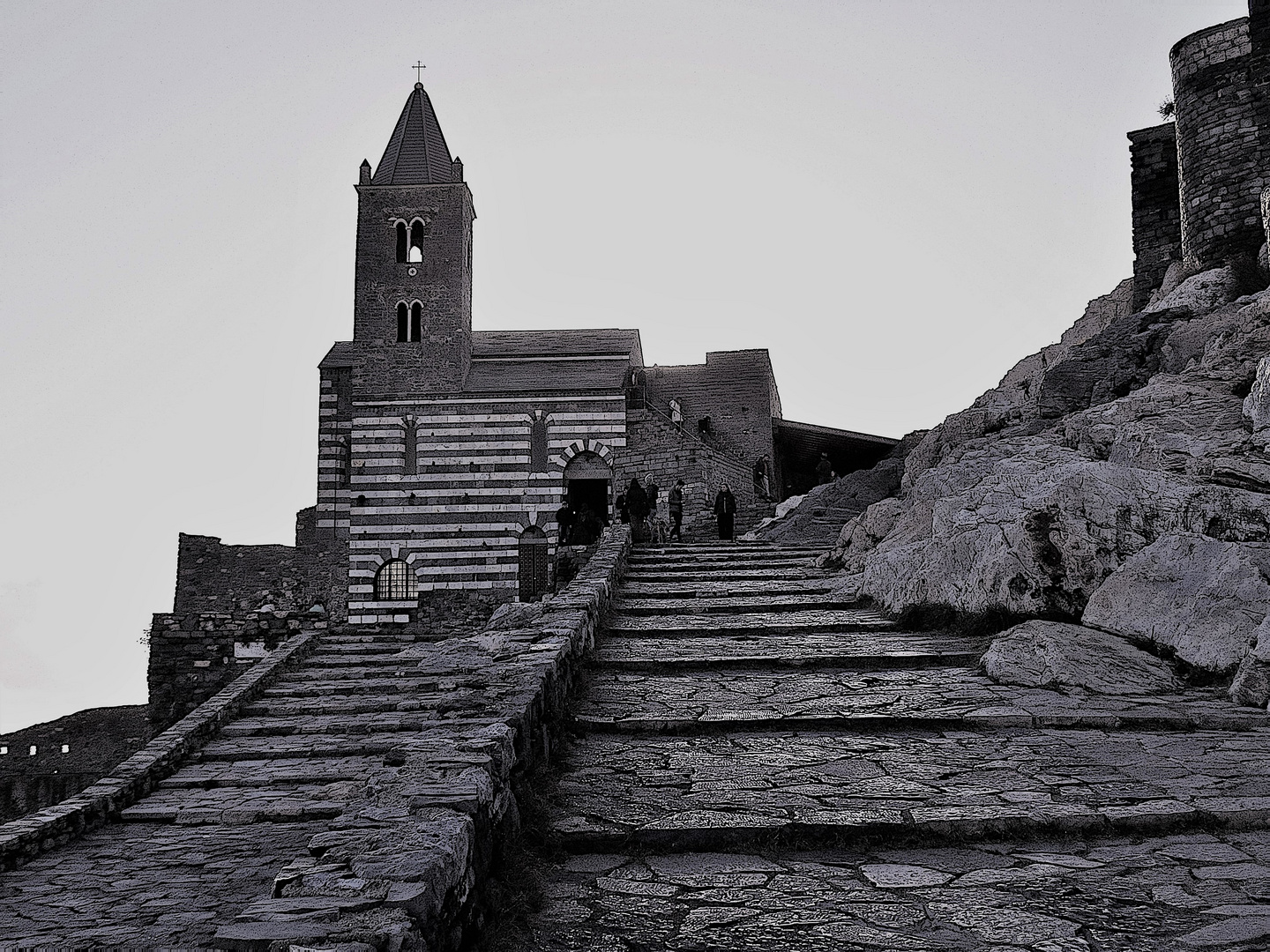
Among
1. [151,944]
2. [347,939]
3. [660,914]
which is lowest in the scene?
[151,944]

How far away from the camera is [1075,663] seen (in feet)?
22.7

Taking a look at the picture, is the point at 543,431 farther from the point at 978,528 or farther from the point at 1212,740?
the point at 1212,740

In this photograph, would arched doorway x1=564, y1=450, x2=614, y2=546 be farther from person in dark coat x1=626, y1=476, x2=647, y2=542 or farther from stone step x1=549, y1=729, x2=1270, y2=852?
stone step x1=549, y1=729, x2=1270, y2=852

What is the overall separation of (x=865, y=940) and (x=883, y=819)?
109cm

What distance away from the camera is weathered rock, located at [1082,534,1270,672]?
6.66m

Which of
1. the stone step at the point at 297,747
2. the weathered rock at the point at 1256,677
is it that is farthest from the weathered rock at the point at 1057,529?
the stone step at the point at 297,747

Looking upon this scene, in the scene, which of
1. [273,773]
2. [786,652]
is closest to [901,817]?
[786,652]

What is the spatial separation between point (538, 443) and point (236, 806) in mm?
20334

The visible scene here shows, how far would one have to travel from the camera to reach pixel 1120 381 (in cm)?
1511

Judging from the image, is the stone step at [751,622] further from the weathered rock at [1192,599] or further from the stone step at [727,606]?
the weathered rock at [1192,599]

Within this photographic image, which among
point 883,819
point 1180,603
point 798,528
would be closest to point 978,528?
point 1180,603

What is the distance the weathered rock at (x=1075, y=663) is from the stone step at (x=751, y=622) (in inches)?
83.5

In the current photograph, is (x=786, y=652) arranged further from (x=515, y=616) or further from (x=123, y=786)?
(x=123, y=786)

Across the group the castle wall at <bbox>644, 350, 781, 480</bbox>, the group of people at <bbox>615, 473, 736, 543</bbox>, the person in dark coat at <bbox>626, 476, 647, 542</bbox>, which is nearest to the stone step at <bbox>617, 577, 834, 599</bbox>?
the group of people at <bbox>615, 473, 736, 543</bbox>
